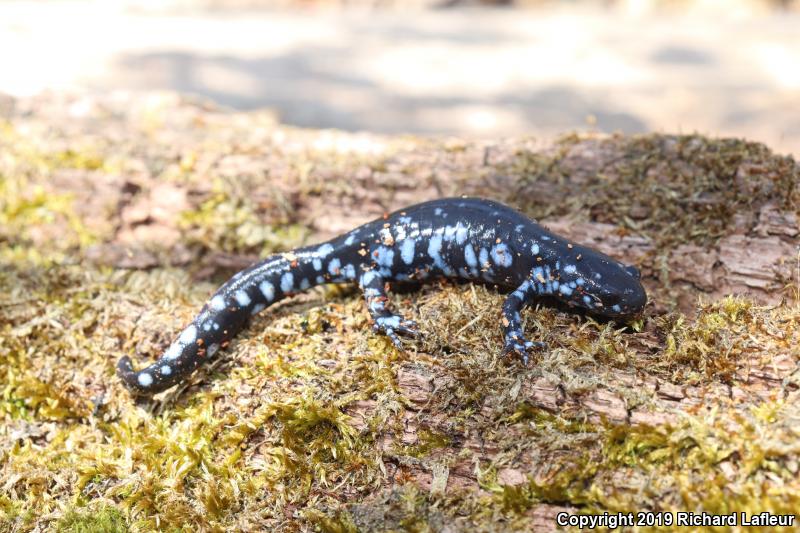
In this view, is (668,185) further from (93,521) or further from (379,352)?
(93,521)

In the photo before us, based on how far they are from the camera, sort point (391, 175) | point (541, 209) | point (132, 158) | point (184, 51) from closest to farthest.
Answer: point (541, 209)
point (391, 175)
point (132, 158)
point (184, 51)

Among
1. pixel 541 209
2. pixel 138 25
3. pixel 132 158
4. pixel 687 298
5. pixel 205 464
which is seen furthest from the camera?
pixel 138 25

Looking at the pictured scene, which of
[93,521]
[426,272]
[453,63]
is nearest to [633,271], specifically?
[426,272]

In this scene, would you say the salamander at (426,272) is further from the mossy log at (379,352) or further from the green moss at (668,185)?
the green moss at (668,185)

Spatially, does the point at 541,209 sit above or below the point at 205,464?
above

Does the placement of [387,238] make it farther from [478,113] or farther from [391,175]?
[478,113]

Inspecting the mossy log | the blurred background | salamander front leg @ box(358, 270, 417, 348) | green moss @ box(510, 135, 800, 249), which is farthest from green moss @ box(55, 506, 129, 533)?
the blurred background

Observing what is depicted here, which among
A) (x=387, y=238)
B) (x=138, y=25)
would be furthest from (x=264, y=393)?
(x=138, y=25)

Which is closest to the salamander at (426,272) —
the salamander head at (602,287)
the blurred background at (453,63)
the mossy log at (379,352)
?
the salamander head at (602,287)

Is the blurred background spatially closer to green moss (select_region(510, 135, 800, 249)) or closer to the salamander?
green moss (select_region(510, 135, 800, 249))
